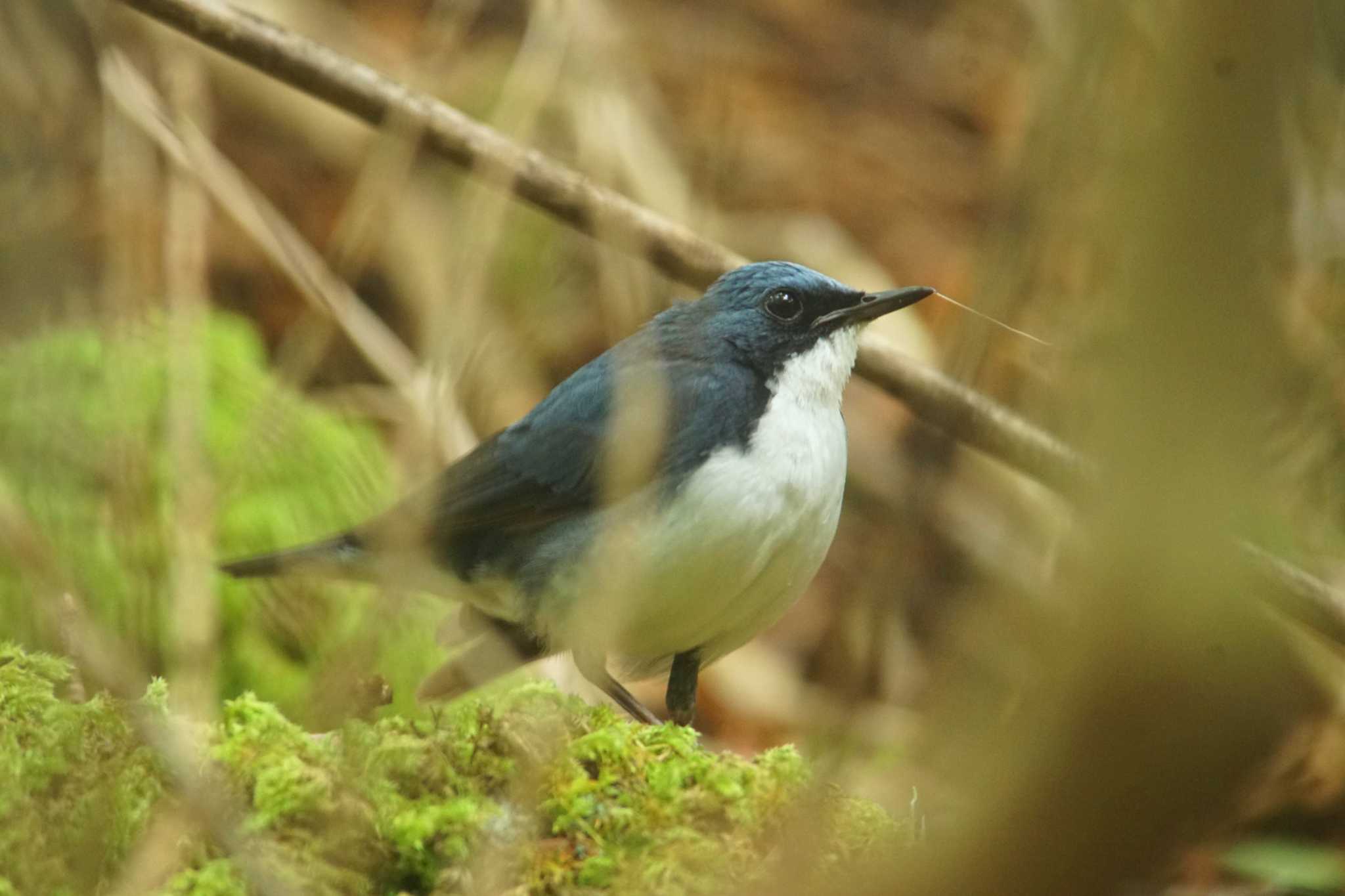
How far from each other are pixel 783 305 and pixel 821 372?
245 millimetres

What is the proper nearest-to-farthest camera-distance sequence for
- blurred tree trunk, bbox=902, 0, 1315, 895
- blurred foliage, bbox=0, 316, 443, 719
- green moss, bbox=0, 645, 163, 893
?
blurred tree trunk, bbox=902, 0, 1315, 895 → green moss, bbox=0, 645, 163, 893 → blurred foliage, bbox=0, 316, 443, 719

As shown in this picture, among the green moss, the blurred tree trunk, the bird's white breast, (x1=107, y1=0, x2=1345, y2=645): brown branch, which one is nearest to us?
the blurred tree trunk

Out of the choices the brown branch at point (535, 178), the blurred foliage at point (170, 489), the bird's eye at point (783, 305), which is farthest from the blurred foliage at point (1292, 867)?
the blurred foliage at point (170, 489)

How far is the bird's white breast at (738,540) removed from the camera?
11.5 ft

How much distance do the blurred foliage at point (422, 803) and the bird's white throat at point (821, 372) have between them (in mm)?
1352

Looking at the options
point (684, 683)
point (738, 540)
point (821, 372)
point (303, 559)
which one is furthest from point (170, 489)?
point (821, 372)

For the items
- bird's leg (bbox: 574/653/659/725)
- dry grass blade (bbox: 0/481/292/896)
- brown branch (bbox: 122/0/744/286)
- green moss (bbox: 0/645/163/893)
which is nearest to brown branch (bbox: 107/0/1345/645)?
brown branch (bbox: 122/0/744/286)

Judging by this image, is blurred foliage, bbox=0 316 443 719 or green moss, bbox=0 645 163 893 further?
blurred foliage, bbox=0 316 443 719

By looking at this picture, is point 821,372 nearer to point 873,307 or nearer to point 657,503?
point 873,307

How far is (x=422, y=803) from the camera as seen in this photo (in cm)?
240

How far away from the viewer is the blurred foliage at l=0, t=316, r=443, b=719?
12.9 feet

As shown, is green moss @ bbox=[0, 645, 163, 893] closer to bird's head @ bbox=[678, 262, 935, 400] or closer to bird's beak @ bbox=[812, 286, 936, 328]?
bird's head @ bbox=[678, 262, 935, 400]

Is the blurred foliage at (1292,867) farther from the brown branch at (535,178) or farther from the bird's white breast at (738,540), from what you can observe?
the bird's white breast at (738,540)

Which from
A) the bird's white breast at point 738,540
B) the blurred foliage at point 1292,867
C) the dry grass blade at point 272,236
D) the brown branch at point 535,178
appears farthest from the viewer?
the dry grass blade at point 272,236
